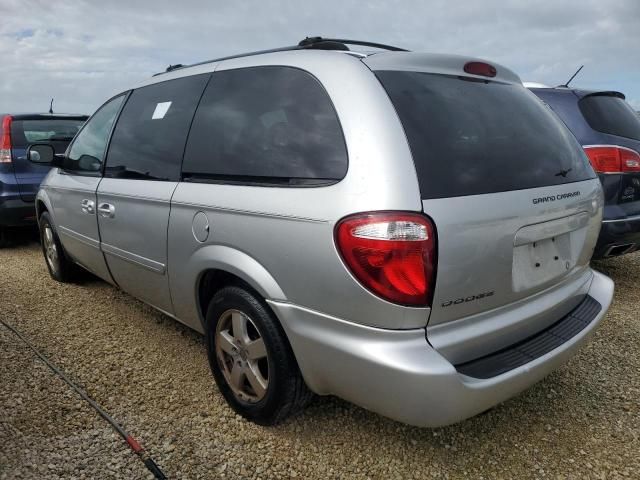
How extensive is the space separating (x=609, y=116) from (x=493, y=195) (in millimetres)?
2897

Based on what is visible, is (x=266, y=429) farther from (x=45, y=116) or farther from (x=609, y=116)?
(x=45, y=116)

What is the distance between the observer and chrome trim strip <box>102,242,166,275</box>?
2.78 metres

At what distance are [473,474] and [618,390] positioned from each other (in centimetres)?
118

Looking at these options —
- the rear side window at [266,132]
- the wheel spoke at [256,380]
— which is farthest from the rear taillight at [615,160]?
the wheel spoke at [256,380]

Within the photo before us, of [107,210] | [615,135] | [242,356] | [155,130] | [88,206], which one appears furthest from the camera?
[615,135]

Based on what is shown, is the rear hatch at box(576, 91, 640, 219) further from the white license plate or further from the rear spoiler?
the white license plate

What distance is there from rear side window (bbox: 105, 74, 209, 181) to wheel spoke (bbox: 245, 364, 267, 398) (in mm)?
Answer: 1047

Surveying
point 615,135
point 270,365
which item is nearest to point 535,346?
point 270,365

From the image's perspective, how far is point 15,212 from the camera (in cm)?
570

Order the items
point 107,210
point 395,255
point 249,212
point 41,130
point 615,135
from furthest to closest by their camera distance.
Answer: point 41,130 → point 615,135 → point 107,210 → point 249,212 → point 395,255

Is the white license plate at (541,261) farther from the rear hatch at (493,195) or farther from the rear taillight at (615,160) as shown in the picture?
the rear taillight at (615,160)

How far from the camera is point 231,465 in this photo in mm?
2170

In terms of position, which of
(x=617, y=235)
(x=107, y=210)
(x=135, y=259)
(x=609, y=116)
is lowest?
(x=135, y=259)

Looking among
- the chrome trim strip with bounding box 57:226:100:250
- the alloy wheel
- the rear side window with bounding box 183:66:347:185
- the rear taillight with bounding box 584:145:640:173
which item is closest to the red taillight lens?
the rear side window with bounding box 183:66:347:185
